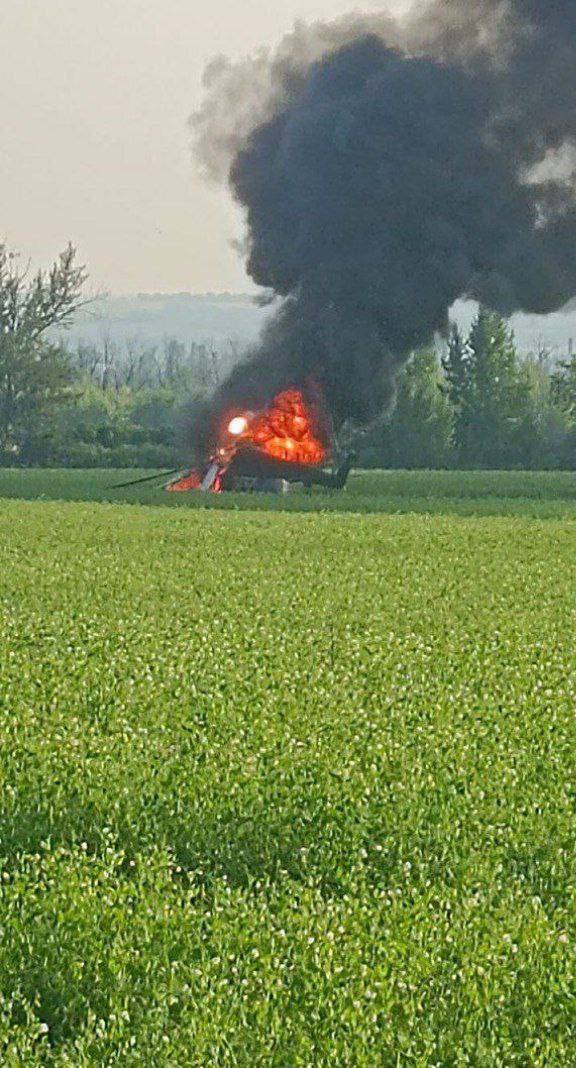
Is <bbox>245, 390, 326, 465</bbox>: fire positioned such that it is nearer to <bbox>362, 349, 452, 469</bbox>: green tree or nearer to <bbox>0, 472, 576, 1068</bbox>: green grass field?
<bbox>362, 349, 452, 469</bbox>: green tree

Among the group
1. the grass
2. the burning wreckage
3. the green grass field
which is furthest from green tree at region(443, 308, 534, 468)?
the green grass field

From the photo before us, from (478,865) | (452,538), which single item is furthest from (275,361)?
(478,865)

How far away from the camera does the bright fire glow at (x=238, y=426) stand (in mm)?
45438

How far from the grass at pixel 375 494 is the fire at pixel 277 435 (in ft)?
4.46

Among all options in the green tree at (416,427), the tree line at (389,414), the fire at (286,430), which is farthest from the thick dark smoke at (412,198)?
the green tree at (416,427)

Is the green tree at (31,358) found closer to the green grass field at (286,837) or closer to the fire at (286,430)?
the fire at (286,430)

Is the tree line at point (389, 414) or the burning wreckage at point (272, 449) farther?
the tree line at point (389, 414)

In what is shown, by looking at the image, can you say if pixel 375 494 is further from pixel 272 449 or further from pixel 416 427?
pixel 416 427

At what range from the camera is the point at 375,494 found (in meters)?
46.7

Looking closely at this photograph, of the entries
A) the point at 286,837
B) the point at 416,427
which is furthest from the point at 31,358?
the point at 286,837

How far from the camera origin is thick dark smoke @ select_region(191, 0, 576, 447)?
150ft

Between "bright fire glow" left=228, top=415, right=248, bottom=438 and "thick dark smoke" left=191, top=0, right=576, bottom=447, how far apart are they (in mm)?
888

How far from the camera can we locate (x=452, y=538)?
30.0m

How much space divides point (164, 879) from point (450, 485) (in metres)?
44.8
